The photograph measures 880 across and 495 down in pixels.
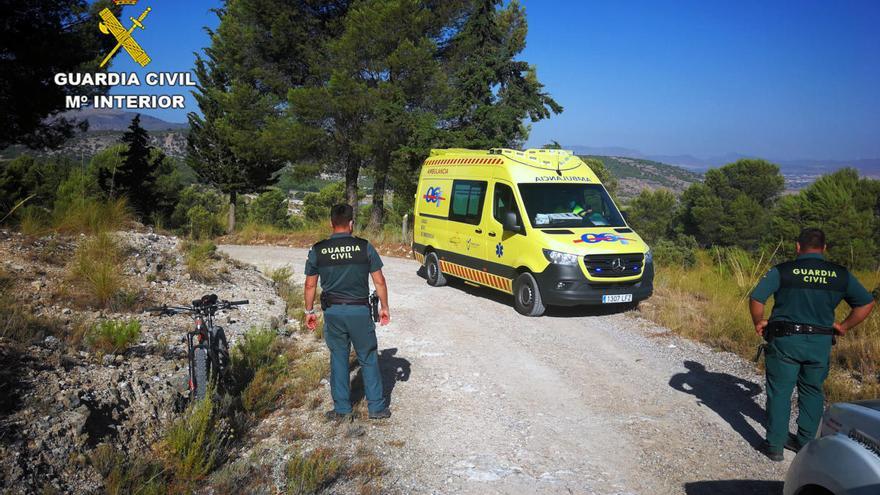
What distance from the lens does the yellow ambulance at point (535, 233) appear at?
877 centimetres

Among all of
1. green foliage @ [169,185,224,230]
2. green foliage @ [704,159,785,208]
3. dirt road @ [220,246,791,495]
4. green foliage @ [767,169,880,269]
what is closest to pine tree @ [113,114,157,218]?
green foliage @ [169,185,224,230]

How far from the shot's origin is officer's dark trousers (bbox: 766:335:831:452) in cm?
443

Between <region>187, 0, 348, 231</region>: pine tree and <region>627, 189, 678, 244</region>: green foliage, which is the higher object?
<region>187, 0, 348, 231</region>: pine tree

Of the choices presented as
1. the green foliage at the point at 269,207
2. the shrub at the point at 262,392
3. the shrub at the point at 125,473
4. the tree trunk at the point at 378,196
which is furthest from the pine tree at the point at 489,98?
the green foliage at the point at 269,207

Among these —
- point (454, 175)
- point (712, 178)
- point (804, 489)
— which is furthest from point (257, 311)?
point (712, 178)

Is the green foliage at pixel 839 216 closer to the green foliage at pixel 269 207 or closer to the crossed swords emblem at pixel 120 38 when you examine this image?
the crossed swords emblem at pixel 120 38

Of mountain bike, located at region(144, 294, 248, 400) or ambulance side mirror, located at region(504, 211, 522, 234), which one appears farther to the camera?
ambulance side mirror, located at region(504, 211, 522, 234)

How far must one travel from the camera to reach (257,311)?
27.3 feet

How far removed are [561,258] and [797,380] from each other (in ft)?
14.2

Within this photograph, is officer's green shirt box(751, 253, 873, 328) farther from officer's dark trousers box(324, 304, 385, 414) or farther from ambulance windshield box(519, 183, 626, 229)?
ambulance windshield box(519, 183, 626, 229)

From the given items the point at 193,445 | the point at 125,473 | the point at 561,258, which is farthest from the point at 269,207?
the point at 125,473

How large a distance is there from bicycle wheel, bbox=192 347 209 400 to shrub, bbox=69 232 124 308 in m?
2.90

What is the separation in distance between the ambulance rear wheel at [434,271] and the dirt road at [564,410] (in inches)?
96.3

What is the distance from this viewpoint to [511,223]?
30.0ft
